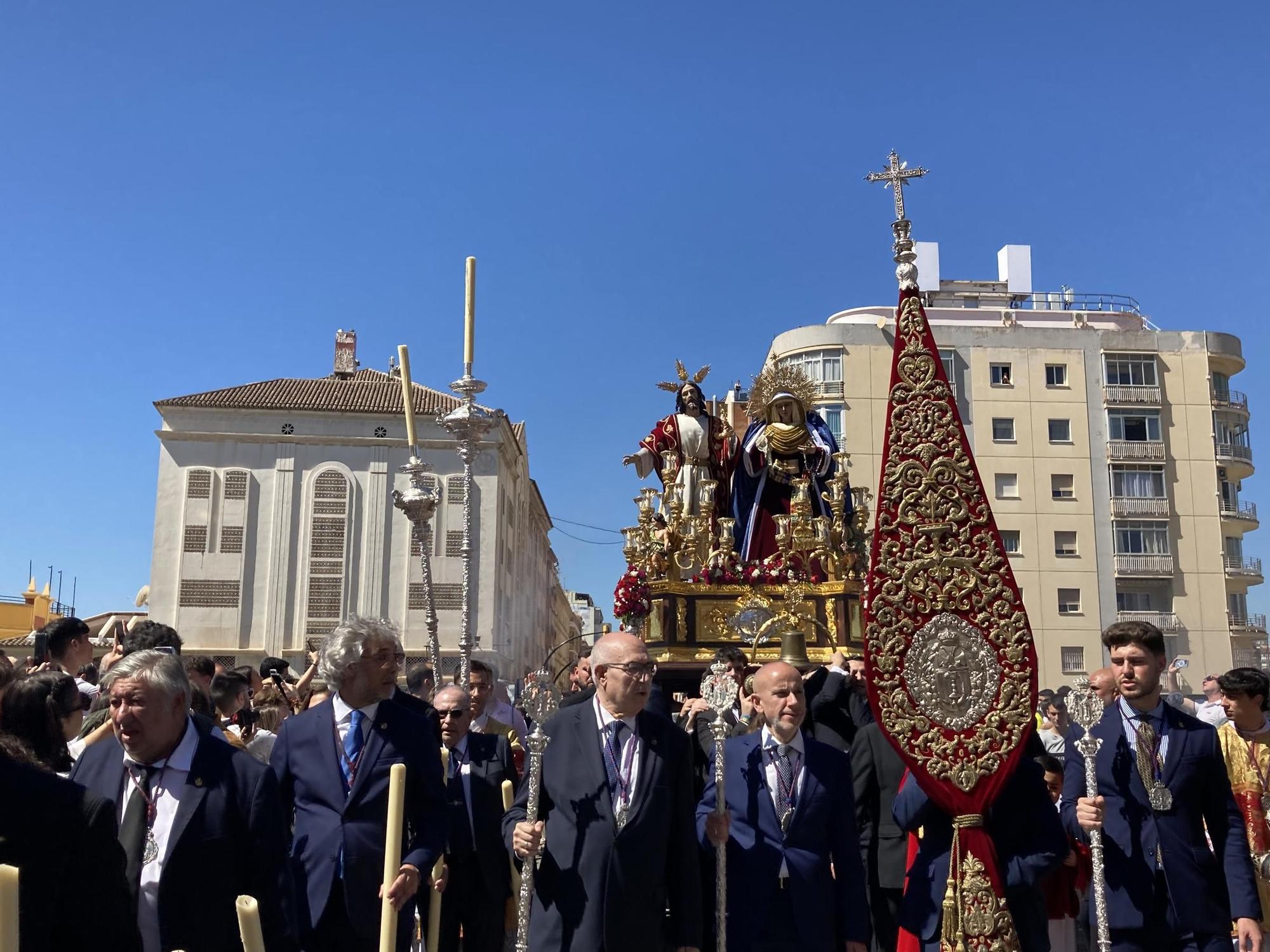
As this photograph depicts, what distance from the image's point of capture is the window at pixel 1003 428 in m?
40.8

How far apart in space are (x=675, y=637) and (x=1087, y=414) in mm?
31986

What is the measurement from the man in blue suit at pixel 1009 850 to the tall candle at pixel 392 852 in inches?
90.8

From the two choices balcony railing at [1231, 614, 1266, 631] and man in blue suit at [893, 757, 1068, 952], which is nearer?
man in blue suit at [893, 757, 1068, 952]

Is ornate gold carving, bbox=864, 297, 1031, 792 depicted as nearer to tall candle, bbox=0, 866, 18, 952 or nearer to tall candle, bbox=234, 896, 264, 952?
tall candle, bbox=234, 896, 264, 952

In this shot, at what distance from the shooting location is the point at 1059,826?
4.95 meters

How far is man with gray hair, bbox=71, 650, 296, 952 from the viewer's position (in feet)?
12.3

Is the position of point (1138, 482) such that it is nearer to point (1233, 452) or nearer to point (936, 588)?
point (1233, 452)

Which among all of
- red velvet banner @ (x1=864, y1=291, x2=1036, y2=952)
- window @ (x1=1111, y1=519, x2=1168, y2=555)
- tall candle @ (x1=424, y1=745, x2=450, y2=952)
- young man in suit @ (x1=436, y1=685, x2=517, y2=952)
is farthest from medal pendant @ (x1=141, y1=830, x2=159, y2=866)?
window @ (x1=1111, y1=519, x2=1168, y2=555)

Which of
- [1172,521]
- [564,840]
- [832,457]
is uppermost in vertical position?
[1172,521]

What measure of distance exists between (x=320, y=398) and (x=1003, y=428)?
86.4ft

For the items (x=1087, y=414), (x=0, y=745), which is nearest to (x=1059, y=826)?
(x=0, y=745)

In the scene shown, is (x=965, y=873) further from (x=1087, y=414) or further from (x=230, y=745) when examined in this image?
(x=1087, y=414)

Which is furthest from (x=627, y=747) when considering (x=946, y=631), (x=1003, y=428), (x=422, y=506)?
(x=1003, y=428)

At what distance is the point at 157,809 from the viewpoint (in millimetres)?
3828
